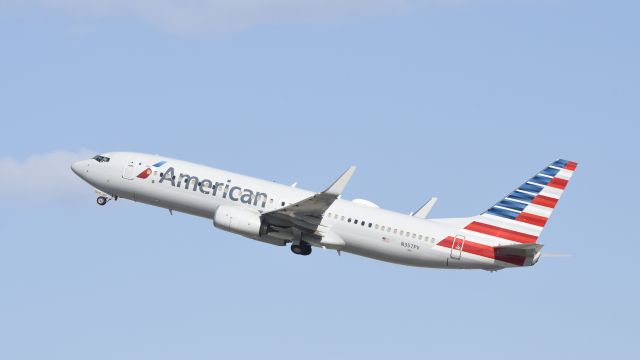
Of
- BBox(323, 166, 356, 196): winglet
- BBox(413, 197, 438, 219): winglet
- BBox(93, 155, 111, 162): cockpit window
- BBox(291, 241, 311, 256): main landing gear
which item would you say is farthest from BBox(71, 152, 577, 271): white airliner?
BBox(413, 197, 438, 219): winglet

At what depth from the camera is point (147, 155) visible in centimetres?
8169

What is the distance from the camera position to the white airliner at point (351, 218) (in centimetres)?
7562

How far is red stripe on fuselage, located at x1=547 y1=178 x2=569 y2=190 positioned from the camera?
7838 centimetres

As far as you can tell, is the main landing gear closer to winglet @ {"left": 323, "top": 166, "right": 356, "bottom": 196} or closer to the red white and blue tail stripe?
winglet @ {"left": 323, "top": 166, "right": 356, "bottom": 196}

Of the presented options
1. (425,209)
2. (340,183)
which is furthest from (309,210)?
(425,209)

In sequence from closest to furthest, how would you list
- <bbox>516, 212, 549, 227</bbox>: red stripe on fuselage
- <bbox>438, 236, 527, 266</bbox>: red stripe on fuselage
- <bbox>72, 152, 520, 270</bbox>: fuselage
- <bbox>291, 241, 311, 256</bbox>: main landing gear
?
1. <bbox>438, 236, 527, 266</bbox>: red stripe on fuselage
2. <bbox>72, 152, 520, 270</bbox>: fuselage
3. <bbox>516, 212, 549, 227</bbox>: red stripe on fuselage
4. <bbox>291, 241, 311, 256</bbox>: main landing gear

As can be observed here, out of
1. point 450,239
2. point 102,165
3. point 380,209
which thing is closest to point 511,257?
point 450,239

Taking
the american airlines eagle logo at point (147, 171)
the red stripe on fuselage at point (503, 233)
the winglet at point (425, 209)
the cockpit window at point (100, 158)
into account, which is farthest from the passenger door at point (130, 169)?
the red stripe on fuselage at point (503, 233)

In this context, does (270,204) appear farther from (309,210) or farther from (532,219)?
(532,219)

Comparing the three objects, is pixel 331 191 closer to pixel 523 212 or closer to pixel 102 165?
pixel 523 212

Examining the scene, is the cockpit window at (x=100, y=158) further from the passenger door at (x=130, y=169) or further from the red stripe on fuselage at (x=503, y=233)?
the red stripe on fuselage at (x=503, y=233)

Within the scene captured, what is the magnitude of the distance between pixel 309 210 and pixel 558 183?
18.4 meters

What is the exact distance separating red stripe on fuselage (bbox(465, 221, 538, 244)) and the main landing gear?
1145 centimetres

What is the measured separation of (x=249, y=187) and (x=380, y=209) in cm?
955
